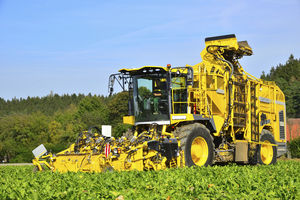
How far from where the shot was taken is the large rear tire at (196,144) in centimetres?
1178

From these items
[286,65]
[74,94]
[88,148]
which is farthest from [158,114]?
[74,94]

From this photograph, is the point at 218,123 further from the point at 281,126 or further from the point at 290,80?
the point at 290,80

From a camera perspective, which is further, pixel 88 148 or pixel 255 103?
pixel 255 103

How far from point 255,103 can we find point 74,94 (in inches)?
4614

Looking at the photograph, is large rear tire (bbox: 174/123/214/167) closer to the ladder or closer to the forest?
the ladder

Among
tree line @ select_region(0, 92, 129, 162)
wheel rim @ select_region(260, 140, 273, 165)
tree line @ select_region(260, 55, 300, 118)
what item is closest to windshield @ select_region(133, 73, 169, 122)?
wheel rim @ select_region(260, 140, 273, 165)

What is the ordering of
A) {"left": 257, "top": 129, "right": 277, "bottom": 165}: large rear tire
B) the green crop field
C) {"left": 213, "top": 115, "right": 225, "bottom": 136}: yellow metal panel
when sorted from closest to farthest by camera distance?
the green crop field < {"left": 213, "top": 115, "right": 225, "bottom": 136}: yellow metal panel < {"left": 257, "top": 129, "right": 277, "bottom": 165}: large rear tire

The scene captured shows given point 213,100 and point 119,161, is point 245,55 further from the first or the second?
point 119,161

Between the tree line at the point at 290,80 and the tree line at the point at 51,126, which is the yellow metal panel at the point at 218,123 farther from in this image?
the tree line at the point at 290,80

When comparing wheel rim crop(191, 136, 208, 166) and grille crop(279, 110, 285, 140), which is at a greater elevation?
grille crop(279, 110, 285, 140)

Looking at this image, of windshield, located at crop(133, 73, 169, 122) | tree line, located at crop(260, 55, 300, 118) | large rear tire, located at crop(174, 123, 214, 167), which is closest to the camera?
large rear tire, located at crop(174, 123, 214, 167)

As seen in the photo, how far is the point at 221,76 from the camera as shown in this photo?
14.0 metres

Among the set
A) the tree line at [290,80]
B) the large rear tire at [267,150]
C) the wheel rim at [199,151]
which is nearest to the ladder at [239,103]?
the large rear tire at [267,150]

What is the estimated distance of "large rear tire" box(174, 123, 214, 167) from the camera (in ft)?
38.7
